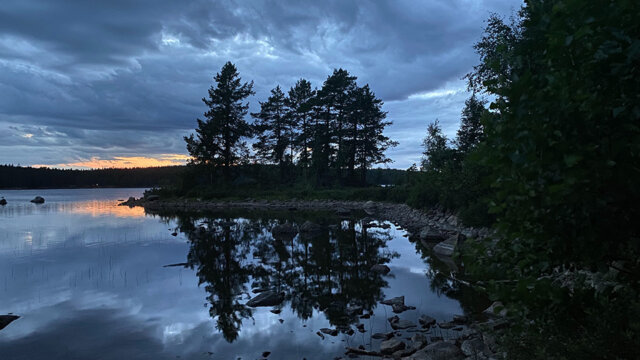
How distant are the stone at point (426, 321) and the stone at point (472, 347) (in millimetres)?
1686

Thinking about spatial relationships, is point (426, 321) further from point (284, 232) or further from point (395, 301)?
point (284, 232)

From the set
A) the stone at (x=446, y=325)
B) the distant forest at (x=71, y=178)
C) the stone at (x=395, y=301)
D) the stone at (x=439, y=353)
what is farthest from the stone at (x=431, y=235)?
the distant forest at (x=71, y=178)

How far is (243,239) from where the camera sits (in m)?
22.5

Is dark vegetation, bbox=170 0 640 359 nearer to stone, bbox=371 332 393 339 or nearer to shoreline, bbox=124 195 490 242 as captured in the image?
stone, bbox=371 332 393 339

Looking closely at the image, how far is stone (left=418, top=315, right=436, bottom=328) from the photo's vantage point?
8.66 m

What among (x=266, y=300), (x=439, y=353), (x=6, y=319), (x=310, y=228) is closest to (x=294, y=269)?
(x=266, y=300)

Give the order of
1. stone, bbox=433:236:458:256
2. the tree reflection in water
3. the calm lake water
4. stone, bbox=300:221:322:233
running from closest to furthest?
the calm lake water
the tree reflection in water
stone, bbox=433:236:458:256
stone, bbox=300:221:322:233

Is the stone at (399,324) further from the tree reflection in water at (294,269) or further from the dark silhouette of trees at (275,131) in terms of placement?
the dark silhouette of trees at (275,131)

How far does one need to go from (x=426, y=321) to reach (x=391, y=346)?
72.8 inches

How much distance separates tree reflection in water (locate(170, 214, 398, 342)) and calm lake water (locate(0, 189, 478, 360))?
0.05 m

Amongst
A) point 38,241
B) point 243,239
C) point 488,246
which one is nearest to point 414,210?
point 243,239

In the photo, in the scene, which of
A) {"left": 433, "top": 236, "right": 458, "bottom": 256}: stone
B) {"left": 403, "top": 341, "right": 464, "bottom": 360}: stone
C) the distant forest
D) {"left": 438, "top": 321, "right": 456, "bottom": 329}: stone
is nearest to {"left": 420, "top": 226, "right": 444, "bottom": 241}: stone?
{"left": 433, "top": 236, "right": 458, "bottom": 256}: stone

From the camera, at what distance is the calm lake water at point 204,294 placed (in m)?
8.15

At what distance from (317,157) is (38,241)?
36683 mm
